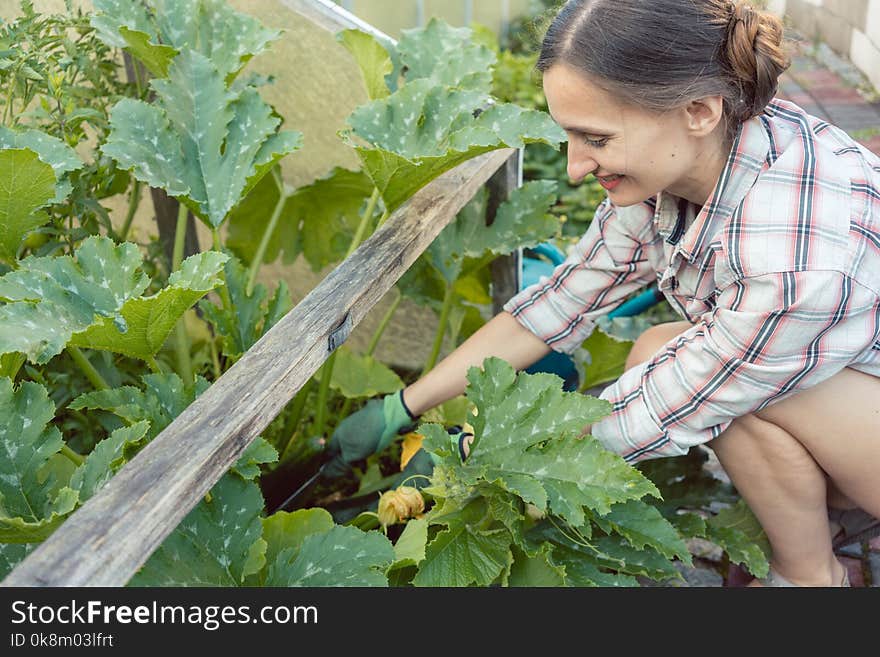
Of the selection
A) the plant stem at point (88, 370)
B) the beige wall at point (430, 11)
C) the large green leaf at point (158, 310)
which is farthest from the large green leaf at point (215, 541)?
the beige wall at point (430, 11)

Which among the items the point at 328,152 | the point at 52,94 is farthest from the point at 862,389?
the point at 52,94

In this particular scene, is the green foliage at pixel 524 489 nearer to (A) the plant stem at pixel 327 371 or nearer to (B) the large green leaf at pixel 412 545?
(B) the large green leaf at pixel 412 545

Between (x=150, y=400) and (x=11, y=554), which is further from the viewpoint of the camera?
(x=150, y=400)

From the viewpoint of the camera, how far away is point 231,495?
4.82 feet

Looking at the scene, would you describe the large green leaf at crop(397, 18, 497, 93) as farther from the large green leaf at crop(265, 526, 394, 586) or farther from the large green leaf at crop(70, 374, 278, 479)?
the large green leaf at crop(265, 526, 394, 586)

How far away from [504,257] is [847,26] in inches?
163

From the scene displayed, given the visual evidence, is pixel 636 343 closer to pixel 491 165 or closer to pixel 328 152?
pixel 491 165

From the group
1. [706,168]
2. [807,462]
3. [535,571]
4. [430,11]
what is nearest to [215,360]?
[535,571]

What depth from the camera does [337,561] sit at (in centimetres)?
140

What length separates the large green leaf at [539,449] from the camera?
4.96 feet

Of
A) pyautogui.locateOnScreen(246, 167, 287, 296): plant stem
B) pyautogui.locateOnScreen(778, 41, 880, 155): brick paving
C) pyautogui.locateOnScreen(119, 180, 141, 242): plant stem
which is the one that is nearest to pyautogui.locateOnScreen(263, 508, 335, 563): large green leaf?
pyautogui.locateOnScreen(246, 167, 287, 296): plant stem

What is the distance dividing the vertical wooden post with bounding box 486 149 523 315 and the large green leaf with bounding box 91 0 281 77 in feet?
1.96

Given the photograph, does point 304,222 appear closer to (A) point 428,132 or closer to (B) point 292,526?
(A) point 428,132
